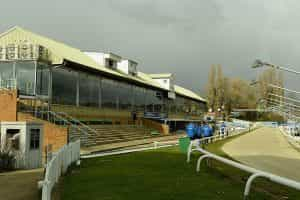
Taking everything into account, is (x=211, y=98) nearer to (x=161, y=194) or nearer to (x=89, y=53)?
(x=89, y=53)

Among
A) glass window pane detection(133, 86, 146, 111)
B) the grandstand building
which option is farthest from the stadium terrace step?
glass window pane detection(133, 86, 146, 111)

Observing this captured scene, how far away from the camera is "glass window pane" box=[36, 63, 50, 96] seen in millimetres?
31266

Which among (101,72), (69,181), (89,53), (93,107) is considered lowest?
(69,181)

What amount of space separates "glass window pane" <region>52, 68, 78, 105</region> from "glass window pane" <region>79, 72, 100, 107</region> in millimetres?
1082

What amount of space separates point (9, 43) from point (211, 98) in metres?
86.4

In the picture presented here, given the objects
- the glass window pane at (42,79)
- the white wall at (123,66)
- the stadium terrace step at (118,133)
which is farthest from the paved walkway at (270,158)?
the white wall at (123,66)

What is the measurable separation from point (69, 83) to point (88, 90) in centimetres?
366

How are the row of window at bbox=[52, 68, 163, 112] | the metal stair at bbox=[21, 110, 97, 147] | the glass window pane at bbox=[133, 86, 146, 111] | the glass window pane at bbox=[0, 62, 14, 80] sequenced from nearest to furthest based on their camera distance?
the metal stair at bbox=[21, 110, 97, 147]
the glass window pane at bbox=[0, 62, 14, 80]
the row of window at bbox=[52, 68, 163, 112]
the glass window pane at bbox=[133, 86, 146, 111]

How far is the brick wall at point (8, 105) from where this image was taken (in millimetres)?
27203

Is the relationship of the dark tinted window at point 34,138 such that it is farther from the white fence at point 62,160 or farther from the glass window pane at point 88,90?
the glass window pane at point 88,90

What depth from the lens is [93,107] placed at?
39531 millimetres

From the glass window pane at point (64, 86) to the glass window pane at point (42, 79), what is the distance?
0.82 m

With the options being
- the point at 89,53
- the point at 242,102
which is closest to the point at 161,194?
the point at 89,53

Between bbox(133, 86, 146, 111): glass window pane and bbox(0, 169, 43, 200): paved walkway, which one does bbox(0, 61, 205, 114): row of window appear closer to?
bbox(133, 86, 146, 111): glass window pane
